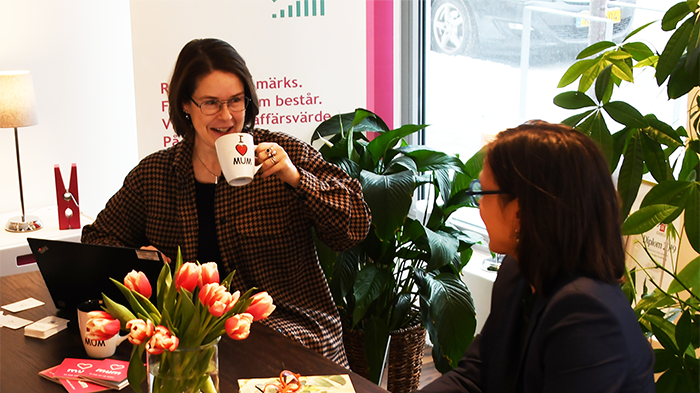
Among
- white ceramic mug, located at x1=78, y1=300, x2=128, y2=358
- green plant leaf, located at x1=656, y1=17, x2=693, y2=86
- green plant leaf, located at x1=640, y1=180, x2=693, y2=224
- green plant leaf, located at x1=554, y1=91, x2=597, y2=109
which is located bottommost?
white ceramic mug, located at x1=78, y1=300, x2=128, y2=358

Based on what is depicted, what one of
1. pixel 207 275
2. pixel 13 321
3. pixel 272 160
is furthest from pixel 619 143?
pixel 13 321

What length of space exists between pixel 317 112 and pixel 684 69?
1.78m

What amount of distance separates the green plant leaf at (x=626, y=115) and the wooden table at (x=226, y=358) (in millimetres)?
836

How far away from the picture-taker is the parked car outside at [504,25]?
2883mm

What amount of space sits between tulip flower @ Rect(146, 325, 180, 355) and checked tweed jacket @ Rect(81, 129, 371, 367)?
0.83m

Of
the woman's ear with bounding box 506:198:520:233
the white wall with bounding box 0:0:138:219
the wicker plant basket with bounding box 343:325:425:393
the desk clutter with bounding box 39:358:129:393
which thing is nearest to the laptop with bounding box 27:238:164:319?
the desk clutter with bounding box 39:358:129:393

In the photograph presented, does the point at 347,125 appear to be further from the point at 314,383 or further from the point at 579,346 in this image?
the point at 579,346

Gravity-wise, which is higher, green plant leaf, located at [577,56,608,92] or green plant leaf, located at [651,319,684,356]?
green plant leaf, located at [577,56,608,92]

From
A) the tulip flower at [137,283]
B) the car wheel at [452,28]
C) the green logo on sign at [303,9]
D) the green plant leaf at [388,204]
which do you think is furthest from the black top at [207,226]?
the car wheel at [452,28]

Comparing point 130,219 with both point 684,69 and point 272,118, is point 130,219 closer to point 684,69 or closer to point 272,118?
point 272,118

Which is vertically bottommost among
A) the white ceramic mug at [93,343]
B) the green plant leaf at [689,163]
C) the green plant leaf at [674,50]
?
the white ceramic mug at [93,343]

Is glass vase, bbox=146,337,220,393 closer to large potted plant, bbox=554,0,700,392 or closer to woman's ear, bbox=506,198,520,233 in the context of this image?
woman's ear, bbox=506,198,520,233

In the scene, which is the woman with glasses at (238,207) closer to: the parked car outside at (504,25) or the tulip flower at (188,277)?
the tulip flower at (188,277)

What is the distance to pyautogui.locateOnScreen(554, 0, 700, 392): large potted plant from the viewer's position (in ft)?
4.86
